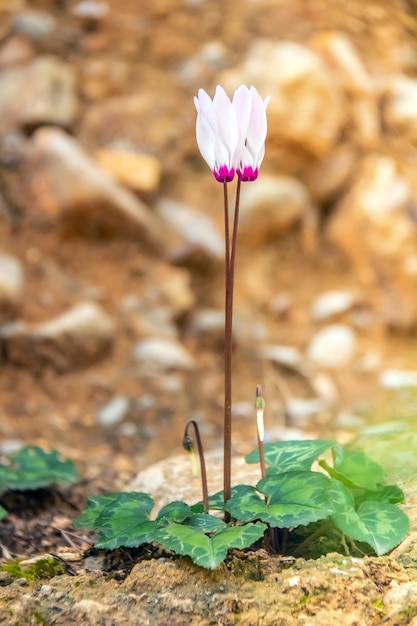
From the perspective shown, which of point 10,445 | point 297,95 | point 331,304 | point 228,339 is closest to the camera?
point 228,339

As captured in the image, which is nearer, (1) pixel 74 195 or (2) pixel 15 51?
(1) pixel 74 195

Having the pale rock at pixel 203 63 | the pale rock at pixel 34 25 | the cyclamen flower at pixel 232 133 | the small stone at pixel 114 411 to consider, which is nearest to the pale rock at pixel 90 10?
the pale rock at pixel 34 25

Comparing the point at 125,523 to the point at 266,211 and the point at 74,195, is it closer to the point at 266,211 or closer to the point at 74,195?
the point at 74,195

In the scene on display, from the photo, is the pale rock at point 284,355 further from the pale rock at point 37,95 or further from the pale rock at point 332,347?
the pale rock at point 37,95

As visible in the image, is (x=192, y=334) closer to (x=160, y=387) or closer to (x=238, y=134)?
(x=160, y=387)

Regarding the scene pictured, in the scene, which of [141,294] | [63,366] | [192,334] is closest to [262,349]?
[192,334]

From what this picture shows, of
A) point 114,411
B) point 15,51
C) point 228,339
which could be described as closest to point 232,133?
point 228,339

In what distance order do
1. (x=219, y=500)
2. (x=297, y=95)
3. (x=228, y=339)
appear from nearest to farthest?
(x=228, y=339), (x=219, y=500), (x=297, y=95)
